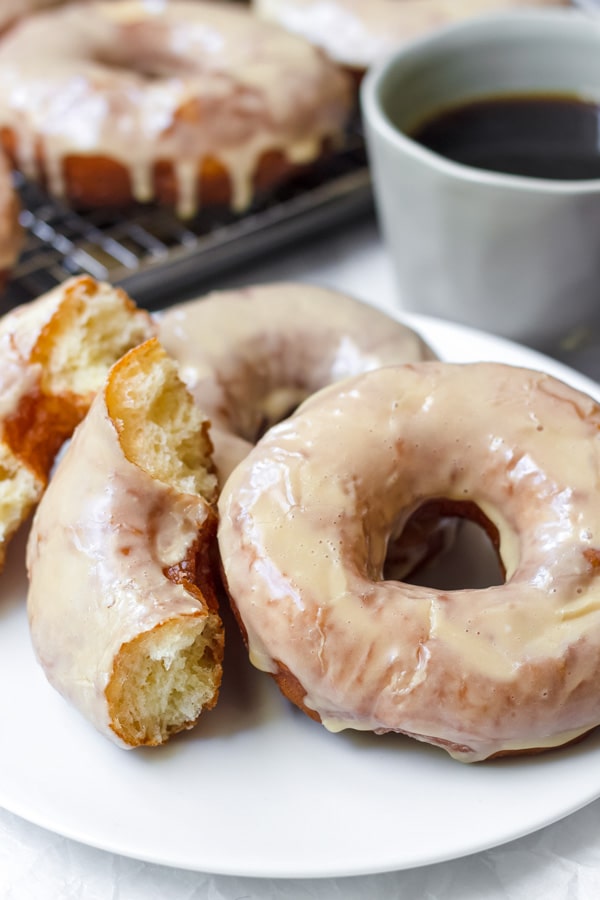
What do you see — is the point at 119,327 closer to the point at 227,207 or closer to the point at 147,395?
the point at 147,395

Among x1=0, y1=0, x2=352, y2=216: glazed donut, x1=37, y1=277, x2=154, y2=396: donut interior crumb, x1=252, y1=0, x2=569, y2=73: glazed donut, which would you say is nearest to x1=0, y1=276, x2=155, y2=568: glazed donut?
x1=37, y1=277, x2=154, y2=396: donut interior crumb

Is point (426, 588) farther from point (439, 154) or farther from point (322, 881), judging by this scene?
point (439, 154)

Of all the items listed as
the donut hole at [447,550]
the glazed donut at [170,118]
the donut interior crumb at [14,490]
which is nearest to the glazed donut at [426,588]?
the donut hole at [447,550]

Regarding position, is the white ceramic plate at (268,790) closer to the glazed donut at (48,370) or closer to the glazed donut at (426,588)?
the glazed donut at (426,588)

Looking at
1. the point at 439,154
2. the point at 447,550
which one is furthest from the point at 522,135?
the point at 447,550

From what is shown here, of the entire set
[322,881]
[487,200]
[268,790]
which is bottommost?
[322,881]
